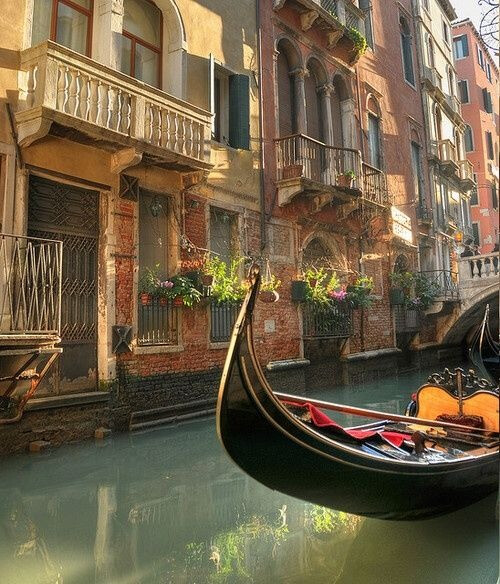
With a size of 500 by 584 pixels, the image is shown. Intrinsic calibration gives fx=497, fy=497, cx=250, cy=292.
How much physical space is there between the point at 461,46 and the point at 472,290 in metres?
15.0

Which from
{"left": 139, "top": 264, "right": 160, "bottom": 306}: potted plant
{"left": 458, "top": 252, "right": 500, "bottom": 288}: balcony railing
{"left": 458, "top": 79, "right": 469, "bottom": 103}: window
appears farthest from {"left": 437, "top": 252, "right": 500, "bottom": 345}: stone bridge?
{"left": 458, "top": 79, "right": 469, "bottom": 103}: window

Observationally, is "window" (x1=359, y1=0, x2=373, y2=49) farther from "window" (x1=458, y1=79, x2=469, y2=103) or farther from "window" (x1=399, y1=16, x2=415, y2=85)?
"window" (x1=458, y1=79, x2=469, y2=103)

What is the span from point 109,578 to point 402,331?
9.82m

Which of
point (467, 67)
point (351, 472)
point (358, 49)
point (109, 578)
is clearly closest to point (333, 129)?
point (358, 49)

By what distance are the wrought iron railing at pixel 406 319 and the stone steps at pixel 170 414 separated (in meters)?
5.99

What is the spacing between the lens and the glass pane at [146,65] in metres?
6.59

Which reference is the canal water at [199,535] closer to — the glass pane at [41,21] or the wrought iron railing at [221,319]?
the wrought iron railing at [221,319]

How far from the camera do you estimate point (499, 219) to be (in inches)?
40.7

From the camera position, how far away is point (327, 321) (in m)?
8.88

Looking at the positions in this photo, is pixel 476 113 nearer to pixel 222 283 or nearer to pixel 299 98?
pixel 299 98

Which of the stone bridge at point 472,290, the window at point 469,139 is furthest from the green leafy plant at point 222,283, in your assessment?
the window at point 469,139

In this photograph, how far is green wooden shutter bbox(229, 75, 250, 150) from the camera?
745 centimetres

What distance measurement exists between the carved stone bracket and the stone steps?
6.95 metres

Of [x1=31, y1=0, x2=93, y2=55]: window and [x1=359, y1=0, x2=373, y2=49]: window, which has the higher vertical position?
[x1=359, y1=0, x2=373, y2=49]: window
